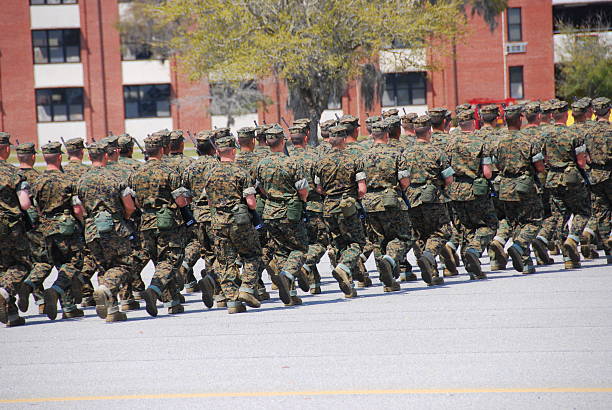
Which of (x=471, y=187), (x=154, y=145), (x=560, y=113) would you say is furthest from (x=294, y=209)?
(x=560, y=113)

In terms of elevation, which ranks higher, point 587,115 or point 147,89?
point 147,89

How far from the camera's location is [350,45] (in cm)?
3153

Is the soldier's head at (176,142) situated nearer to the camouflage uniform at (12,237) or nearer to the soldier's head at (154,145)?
the soldier's head at (154,145)

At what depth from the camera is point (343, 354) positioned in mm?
7902

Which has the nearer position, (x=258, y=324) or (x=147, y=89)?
(x=258, y=324)

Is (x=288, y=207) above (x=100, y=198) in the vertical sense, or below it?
below

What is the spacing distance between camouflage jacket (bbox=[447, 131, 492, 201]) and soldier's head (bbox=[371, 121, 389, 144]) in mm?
1372

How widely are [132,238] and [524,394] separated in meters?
6.24

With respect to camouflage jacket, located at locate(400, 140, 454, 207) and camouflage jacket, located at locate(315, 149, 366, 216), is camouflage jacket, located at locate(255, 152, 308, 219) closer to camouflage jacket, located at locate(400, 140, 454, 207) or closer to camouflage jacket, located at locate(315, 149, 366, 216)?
camouflage jacket, located at locate(315, 149, 366, 216)

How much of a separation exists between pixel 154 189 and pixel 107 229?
0.80 m

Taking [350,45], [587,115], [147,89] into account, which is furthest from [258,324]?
[147,89]

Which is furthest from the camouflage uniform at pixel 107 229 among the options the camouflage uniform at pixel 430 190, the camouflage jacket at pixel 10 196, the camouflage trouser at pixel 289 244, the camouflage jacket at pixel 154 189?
the camouflage uniform at pixel 430 190

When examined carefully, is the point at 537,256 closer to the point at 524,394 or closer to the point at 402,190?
the point at 402,190

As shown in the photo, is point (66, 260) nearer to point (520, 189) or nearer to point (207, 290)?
point (207, 290)
